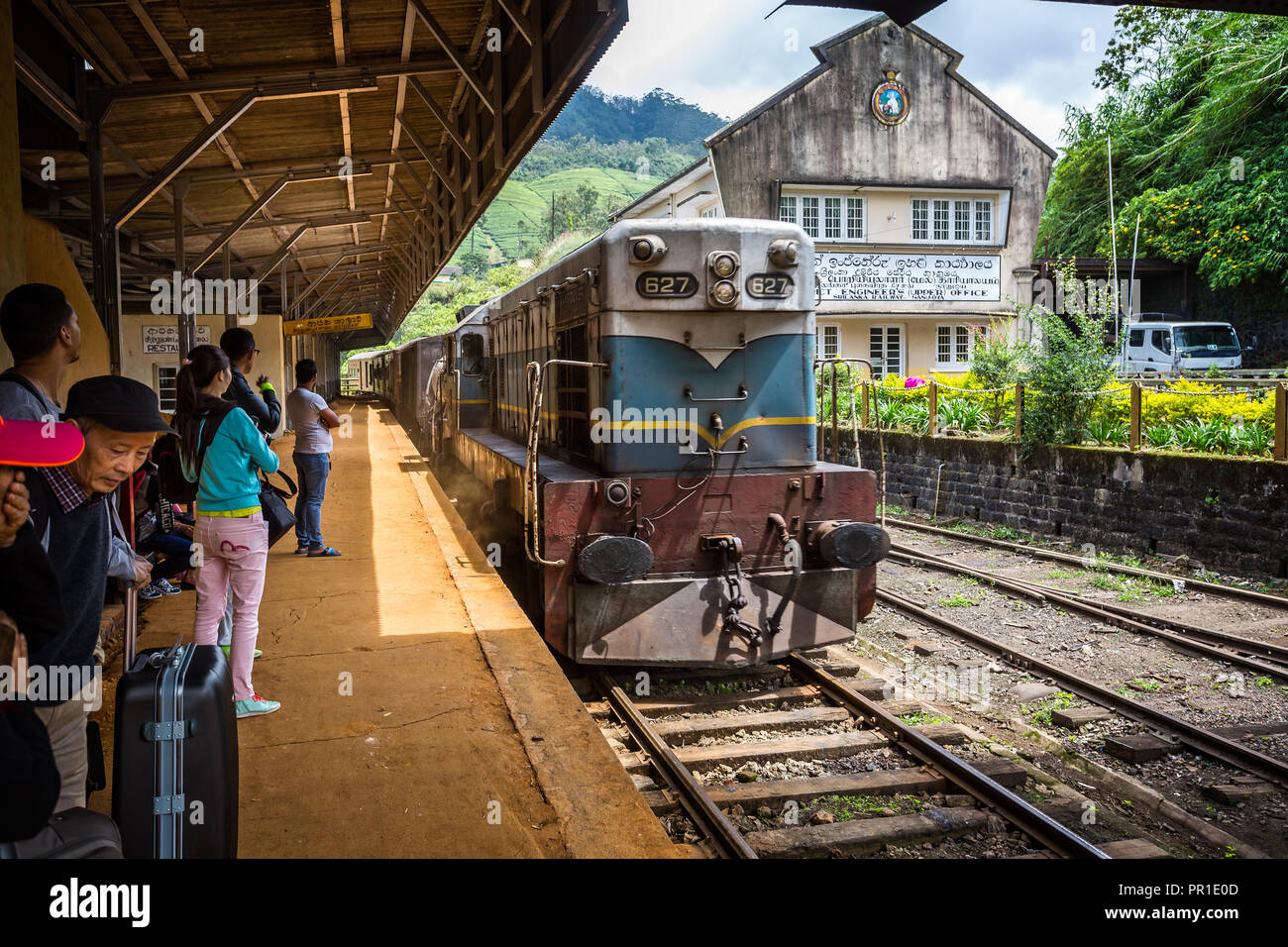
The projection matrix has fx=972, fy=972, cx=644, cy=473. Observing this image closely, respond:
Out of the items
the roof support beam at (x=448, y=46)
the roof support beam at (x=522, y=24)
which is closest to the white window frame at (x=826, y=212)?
the roof support beam at (x=448, y=46)

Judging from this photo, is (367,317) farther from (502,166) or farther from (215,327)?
(502,166)

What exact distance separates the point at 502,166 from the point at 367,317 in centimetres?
853

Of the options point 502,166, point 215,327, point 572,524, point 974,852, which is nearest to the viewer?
point 974,852

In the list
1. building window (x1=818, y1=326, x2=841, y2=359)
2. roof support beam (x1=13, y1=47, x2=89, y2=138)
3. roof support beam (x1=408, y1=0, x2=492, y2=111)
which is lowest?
building window (x1=818, y1=326, x2=841, y2=359)

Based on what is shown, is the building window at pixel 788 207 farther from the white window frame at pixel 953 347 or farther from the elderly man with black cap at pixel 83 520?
the elderly man with black cap at pixel 83 520

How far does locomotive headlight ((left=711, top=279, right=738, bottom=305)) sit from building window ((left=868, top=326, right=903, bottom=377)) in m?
19.9

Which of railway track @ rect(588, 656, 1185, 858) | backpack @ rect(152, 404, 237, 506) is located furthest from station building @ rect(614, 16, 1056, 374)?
backpack @ rect(152, 404, 237, 506)

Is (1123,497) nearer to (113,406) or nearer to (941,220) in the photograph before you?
(113,406)

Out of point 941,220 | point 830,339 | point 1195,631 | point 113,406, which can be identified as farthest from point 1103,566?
point 941,220

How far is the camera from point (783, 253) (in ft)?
22.4

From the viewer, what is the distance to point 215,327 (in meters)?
20.4

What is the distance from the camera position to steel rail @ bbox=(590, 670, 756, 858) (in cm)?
455

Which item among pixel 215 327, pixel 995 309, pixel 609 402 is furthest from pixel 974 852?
pixel 995 309

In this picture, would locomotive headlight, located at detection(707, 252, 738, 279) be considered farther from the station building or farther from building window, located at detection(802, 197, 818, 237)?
building window, located at detection(802, 197, 818, 237)
